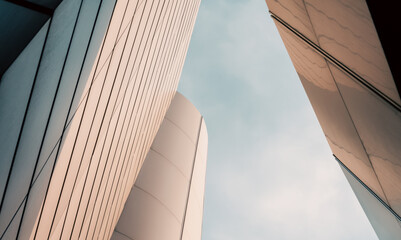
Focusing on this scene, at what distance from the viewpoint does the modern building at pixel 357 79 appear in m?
3.99

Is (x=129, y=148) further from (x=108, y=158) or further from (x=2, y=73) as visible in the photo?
(x=2, y=73)

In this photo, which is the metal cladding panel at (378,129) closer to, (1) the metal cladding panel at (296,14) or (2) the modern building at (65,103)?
(1) the metal cladding panel at (296,14)

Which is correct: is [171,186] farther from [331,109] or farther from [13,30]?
[13,30]

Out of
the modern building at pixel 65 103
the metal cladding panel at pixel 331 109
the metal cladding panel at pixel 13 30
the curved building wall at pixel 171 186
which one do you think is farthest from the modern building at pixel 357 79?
the curved building wall at pixel 171 186

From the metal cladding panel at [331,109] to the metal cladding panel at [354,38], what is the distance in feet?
3.74

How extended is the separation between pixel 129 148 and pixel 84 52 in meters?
6.45

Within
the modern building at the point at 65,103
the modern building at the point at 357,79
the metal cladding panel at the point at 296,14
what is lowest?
the modern building at the point at 65,103

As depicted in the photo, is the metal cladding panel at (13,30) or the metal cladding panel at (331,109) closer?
the metal cladding panel at (13,30)

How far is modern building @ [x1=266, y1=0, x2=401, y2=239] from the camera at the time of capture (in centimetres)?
399

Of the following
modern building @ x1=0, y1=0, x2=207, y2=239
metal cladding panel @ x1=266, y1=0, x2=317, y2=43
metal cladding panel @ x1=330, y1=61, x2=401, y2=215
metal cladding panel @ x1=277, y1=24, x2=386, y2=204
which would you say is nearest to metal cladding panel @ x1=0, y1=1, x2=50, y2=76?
modern building @ x1=0, y1=0, x2=207, y2=239

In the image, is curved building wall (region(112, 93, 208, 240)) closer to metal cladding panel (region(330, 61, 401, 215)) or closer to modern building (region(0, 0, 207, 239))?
modern building (region(0, 0, 207, 239))

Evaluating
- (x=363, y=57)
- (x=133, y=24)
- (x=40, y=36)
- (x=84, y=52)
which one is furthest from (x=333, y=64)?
(x=40, y=36)

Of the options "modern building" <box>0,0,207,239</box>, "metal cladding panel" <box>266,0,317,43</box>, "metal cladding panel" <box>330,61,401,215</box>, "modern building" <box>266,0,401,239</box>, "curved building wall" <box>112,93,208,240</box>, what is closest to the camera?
"modern building" <box>0,0,207,239</box>

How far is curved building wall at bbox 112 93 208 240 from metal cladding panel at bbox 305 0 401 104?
10.2 m
